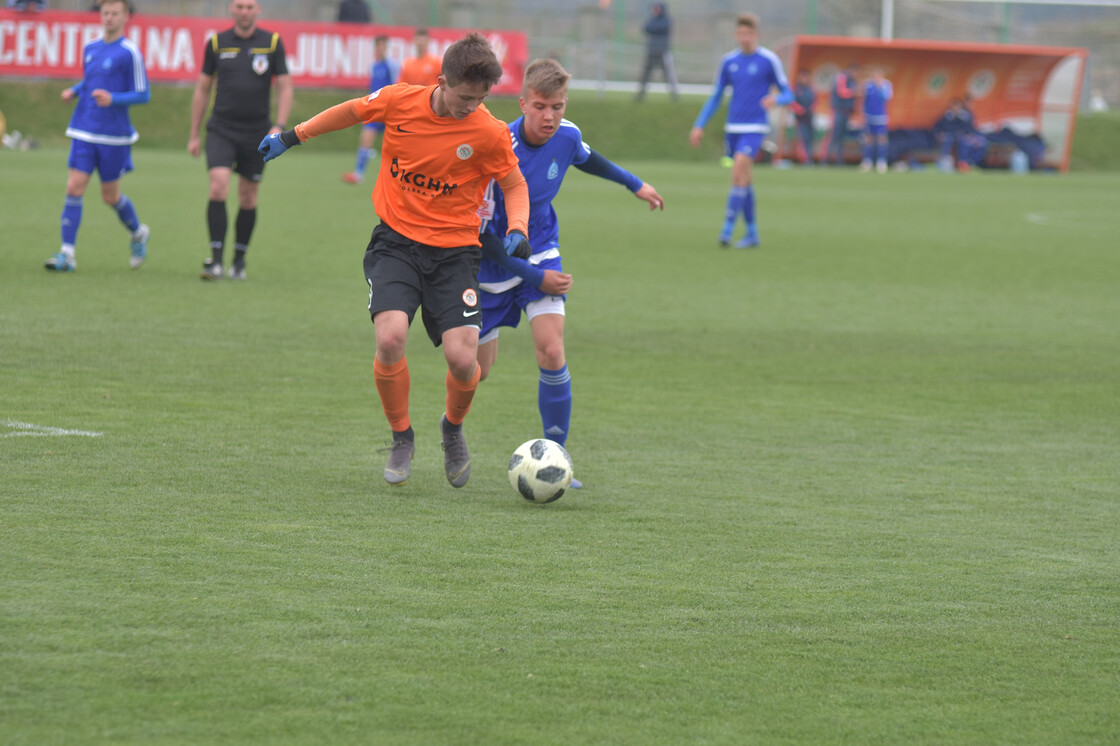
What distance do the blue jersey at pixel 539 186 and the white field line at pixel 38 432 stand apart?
1.81 metres

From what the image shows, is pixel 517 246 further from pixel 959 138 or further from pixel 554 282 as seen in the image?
pixel 959 138

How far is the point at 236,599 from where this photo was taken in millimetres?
3992

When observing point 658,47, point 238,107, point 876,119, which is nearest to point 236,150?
point 238,107

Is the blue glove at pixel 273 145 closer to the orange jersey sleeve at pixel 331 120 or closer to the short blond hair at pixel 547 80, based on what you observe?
the orange jersey sleeve at pixel 331 120

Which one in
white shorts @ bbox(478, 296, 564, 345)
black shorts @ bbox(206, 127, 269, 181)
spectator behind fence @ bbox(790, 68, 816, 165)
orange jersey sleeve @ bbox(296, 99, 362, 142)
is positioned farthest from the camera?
spectator behind fence @ bbox(790, 68, 816, 165)

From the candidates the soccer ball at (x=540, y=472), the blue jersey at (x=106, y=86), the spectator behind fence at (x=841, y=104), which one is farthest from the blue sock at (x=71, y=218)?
the spectator behind fence at (x=841, y=104)

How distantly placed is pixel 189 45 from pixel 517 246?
2724 centimetres

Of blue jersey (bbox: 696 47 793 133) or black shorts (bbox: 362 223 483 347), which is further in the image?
blue jersey (bbox: 696 47 793 133)

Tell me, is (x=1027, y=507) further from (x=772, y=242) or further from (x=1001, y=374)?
(x=772, y=242)

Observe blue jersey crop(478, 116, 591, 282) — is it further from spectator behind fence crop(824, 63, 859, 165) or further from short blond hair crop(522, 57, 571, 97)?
spectator behind fence crop(824, 63, 859, 165)

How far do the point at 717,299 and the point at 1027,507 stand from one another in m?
6.34

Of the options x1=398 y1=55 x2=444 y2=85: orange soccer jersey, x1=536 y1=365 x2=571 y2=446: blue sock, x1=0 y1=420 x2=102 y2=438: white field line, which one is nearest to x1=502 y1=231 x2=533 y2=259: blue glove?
x1=536 y1=365 x2=571 y2=446: blue sock

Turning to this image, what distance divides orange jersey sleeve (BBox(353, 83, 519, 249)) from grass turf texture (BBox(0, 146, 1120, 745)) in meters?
1.04

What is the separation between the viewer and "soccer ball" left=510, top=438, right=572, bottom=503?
532cm
